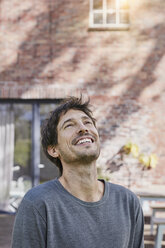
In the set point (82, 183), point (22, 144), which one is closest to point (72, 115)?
point (82, 183)

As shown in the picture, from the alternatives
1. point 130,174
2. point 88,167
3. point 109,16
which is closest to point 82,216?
point 88,167

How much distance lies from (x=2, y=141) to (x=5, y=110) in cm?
63

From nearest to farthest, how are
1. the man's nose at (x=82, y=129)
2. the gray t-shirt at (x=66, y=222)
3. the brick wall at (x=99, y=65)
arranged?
the gray t-shirt at (x=66, y=222)
the man's nose at (x=82, y=129)
the brick wall at (x=99, y=65)

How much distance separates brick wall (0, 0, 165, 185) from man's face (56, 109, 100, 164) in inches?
223

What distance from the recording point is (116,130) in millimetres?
7418

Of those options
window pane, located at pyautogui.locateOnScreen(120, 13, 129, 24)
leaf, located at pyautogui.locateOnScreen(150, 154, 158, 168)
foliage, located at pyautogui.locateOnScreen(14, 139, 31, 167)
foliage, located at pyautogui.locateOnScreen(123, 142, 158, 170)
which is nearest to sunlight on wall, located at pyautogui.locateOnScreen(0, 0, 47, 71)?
foliage, located at pyautogui.locateOnScreen(14, 139, 31, 167)

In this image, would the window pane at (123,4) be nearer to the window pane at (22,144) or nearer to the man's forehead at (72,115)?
the window pane at (22,144)

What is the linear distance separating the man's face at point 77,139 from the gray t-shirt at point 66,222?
14cm

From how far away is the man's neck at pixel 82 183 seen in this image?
155 cm

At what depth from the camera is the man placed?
4.55 ft

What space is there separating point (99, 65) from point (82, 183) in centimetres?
607

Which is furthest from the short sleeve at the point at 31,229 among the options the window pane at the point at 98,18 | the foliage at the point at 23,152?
the window pane at the point at 98,18

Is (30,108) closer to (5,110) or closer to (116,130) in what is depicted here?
(5,110)

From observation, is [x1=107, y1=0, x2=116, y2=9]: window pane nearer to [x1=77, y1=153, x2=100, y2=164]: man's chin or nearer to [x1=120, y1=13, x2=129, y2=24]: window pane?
[x1=120, y1=13, x2=129, y2=24]: window pane
